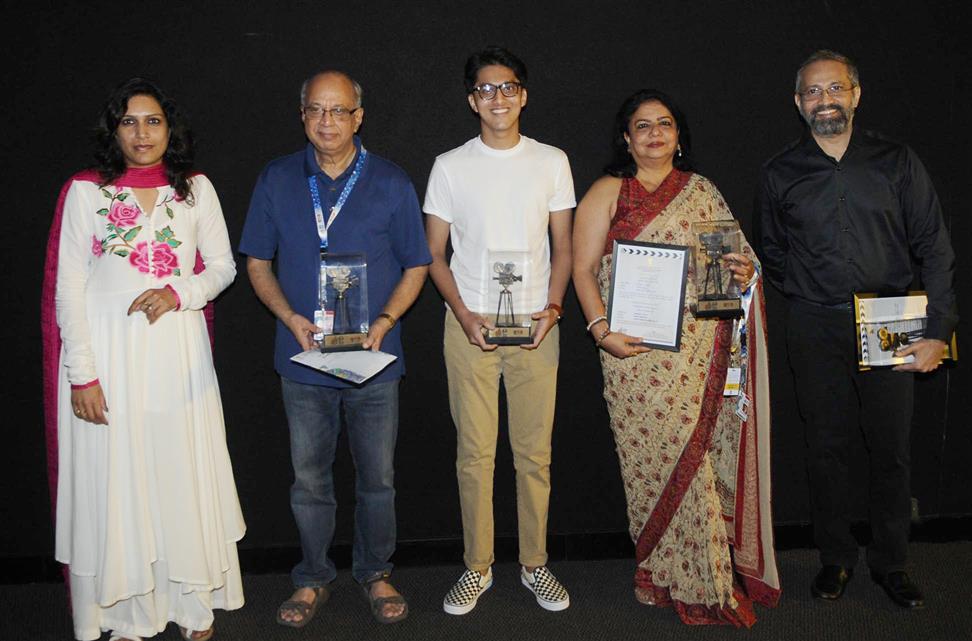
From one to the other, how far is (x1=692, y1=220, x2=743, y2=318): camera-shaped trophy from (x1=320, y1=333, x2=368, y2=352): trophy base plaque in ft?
3.49

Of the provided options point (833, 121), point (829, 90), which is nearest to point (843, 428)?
point (833, 121)

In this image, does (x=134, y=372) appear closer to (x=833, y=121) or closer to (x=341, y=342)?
(x=341, y=342)

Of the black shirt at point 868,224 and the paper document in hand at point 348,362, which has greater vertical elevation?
the black shirt at point 868,224

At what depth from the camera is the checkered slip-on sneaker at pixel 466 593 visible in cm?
312

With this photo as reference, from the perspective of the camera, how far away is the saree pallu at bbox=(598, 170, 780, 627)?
290 centimetres

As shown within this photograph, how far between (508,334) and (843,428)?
49.7 inches

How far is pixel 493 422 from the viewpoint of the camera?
3082 millimetres

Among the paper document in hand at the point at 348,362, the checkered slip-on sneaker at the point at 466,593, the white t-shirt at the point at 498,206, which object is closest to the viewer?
the paper document in hand at the point at 348,362

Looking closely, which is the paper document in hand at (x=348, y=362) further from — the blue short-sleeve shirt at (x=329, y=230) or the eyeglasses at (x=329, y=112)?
the eyeglasses at (x=329, y=112)

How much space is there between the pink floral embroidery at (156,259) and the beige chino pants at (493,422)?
0.91 meters

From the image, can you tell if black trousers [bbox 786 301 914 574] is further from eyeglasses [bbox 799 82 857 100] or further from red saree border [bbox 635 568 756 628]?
eyeglasses [bbox 799 82 857 100]

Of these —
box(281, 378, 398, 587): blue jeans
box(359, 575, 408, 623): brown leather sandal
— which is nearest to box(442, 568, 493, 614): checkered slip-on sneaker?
box(359, 575, 408, 623): brown leather sandal

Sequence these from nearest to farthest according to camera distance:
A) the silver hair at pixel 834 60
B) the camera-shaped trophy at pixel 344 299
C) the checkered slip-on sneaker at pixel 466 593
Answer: the camera-shaped trophy at pixel 344 299, the silver hair at pixel 834 60, the checkered slip-on sneaker at pixel 466 593

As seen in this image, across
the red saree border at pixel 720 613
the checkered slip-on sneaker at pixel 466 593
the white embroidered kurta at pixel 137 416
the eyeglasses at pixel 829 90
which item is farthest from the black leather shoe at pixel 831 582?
the white embroidered kurta at pixel 137 416
